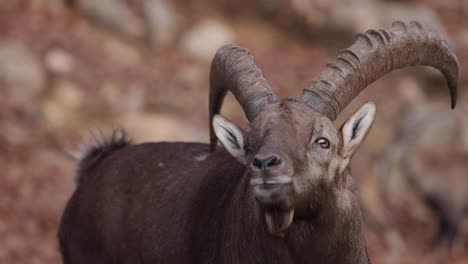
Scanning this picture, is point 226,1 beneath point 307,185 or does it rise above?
above

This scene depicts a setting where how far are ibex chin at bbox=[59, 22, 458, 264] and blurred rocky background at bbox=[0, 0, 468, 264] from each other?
627 centimetres

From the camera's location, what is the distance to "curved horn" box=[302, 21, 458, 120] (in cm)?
802

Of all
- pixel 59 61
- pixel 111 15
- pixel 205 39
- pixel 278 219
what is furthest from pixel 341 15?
pixel 278 219

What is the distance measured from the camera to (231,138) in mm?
8047

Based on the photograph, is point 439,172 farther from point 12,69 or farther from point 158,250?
point 158,250

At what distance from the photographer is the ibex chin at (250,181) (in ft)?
23.9

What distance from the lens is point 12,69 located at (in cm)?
1888

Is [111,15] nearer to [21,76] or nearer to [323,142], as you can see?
[21,76]

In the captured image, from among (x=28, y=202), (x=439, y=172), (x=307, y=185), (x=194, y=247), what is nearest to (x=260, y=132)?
(x=307, y=185)

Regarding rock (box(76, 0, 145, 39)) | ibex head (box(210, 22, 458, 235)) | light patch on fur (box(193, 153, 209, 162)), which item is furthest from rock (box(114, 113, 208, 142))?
ibex head (box(210, 22, 458, 235))

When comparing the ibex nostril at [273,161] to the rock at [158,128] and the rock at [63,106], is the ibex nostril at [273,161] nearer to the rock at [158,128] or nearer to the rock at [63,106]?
the rock at [158,128]

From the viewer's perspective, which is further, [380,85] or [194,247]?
[380,85]

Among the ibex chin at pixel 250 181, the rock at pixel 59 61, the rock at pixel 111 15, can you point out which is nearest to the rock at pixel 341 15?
the rock at pixel 111 15

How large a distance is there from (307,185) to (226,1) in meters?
16.6
